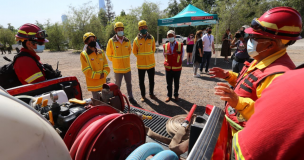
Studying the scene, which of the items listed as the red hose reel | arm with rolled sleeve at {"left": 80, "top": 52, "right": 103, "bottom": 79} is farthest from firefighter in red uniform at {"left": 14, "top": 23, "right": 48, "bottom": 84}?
the red hose reel

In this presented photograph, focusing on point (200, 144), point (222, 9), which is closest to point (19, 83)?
point (200, 144)

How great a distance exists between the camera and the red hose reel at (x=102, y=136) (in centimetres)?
119

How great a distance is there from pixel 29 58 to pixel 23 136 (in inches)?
87.7

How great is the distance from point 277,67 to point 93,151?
5.39ft

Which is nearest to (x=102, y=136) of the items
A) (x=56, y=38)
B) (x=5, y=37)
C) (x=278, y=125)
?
(x=278, y=125)

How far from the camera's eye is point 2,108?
634 mm

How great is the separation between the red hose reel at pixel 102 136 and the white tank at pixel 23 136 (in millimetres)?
419

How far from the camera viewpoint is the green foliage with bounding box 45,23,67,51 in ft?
84.3

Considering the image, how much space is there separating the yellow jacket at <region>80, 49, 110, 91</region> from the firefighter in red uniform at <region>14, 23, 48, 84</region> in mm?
1041

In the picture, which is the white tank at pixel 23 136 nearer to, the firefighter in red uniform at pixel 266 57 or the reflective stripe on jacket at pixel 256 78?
the firefighter in red uniform at pixel 266 57

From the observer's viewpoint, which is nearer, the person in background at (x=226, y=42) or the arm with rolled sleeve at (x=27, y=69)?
the arm with rolled sleeve at (x=27, y=69)

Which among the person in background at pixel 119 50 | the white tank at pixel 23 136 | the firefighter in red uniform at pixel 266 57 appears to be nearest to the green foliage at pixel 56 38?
the person in background at pixel 119 50

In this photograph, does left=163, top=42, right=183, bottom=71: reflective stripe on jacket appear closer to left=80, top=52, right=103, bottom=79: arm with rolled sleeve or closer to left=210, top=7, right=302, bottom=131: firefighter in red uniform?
left=80, top=52, right=103, bottom=79: arm with rolled sleeve

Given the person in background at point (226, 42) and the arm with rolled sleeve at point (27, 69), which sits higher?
the person in background at point (226, 42)
